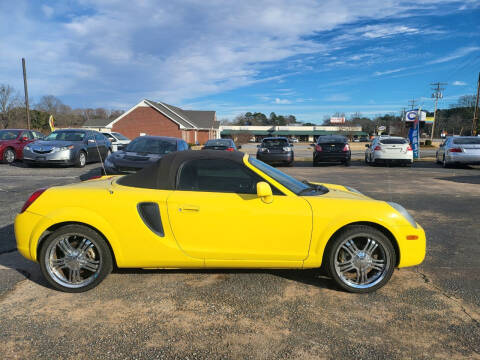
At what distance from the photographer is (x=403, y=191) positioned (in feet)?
29.8

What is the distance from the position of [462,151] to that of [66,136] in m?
17.0

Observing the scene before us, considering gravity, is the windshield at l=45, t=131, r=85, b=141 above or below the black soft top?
above

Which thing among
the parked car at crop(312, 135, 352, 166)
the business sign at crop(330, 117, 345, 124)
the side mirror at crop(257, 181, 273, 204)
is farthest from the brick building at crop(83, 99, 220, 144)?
the business sign at crop(330, 117, 345, 124)

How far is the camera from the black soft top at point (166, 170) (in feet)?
11.0

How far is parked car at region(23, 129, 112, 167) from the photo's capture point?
1262 cm

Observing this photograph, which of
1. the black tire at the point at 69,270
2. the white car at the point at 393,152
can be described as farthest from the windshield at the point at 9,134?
the white car at the point at 393,152

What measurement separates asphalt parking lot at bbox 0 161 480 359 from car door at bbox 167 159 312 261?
0.42 m

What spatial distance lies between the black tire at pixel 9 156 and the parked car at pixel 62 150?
193 cm

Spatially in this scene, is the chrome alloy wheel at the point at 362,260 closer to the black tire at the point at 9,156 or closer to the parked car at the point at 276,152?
the parked car at the point at 276,152

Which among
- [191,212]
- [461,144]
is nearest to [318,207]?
[191,212]

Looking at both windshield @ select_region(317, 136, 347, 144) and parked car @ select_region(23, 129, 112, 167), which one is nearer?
parked car @ select_region(23, 129, 112, 167)

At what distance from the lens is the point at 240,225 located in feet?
10.4

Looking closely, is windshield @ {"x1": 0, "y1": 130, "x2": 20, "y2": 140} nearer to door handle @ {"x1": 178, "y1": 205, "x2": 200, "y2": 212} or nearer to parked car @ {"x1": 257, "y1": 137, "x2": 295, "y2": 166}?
parked car @ {"x1": 257, "y1": 137, "x2": 295, "y2": 166}

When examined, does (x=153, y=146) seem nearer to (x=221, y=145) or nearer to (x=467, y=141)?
(x=221, y=145)
